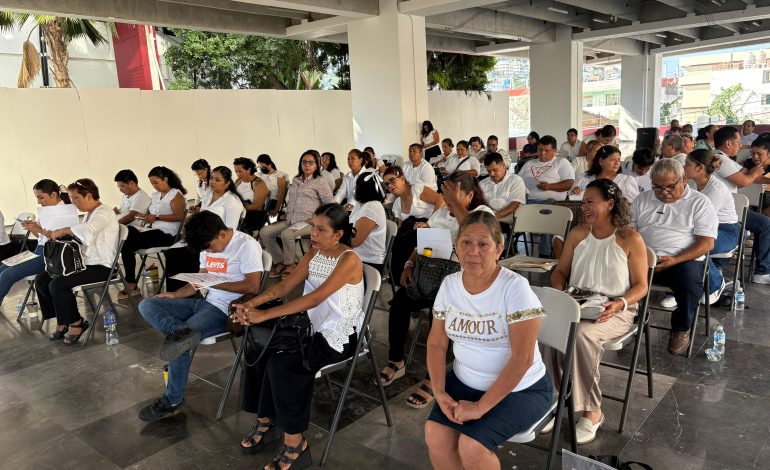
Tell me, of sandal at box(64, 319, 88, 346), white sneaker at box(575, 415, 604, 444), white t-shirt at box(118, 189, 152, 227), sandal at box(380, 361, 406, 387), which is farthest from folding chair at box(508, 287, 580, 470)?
white t-shirt at box(118, 189, 152, 227)

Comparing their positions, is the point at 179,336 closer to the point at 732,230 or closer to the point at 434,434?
the point at 434,434

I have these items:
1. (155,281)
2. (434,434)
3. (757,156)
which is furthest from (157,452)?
(757,156)

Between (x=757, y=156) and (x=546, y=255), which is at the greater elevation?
(x=757, y=156)

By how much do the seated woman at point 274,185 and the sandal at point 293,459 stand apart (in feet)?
14.2

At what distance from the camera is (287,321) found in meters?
→ 2.61

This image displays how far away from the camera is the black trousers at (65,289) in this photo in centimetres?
429

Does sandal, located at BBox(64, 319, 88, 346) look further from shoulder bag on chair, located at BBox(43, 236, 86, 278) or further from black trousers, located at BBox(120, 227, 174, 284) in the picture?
black trousers, located at BBox(120, 227, 174, 284)

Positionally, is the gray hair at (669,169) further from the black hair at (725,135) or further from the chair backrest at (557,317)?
the black hair at (725,135)

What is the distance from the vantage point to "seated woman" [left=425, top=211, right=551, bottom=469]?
6.51 ft

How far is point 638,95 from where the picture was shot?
19.5 metres

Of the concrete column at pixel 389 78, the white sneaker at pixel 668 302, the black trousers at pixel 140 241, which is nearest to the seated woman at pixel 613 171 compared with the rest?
the white sneaker at pixel 668 302

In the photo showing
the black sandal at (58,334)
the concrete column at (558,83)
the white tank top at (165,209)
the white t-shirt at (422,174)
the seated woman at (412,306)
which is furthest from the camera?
the concrete column at (558,83)

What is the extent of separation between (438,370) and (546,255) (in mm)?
3636

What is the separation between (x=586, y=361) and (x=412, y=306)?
109 centimetres
